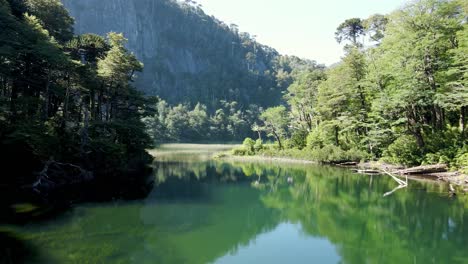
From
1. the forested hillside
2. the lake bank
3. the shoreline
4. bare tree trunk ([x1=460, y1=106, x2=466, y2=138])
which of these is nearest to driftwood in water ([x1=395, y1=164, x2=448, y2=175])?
the lake bank

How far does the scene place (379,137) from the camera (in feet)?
107

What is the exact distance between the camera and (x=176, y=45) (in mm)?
162250

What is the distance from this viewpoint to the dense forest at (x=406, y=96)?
26091 mm

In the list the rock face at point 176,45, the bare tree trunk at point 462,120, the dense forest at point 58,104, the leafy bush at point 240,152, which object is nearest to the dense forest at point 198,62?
the rock face at point 176,45

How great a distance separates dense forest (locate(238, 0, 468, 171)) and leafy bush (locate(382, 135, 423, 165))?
0.25 feet

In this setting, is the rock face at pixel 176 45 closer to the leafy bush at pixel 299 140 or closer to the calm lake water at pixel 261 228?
the leafy bush at pixel 299 140

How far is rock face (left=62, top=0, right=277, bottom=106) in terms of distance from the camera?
138625 mm

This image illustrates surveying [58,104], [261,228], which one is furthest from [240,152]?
[261,228]

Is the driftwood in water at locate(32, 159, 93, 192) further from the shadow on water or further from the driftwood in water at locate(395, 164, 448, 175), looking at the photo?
the driftwood in water at locate(395, 164, 448, 175)

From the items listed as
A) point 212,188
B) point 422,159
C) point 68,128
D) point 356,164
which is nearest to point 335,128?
point 356,164

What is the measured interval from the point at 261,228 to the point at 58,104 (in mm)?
21582

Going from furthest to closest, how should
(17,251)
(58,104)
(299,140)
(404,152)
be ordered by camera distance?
(299,140)
(404,152)
(58,104)
(17,251)

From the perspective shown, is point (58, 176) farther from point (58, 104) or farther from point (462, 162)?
point (462, 162)

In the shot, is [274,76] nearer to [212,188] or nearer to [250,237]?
[212,188]
